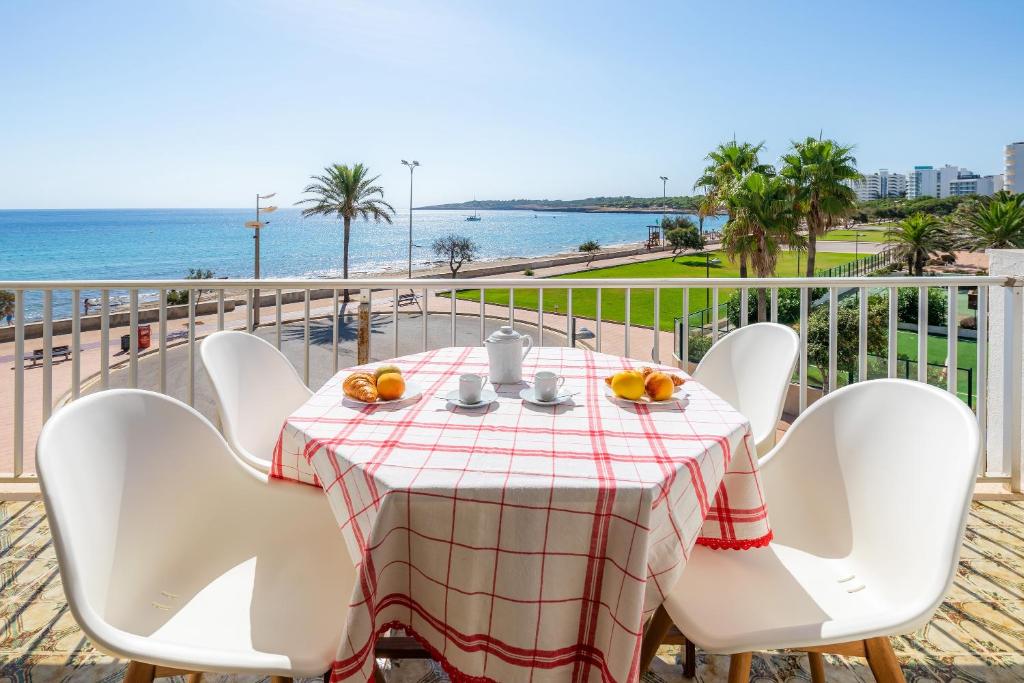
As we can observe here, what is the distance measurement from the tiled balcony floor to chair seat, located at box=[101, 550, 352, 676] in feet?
1.64

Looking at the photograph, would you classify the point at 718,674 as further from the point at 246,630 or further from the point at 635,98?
the point at 635,98

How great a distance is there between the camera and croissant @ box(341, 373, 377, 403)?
1.30 metres

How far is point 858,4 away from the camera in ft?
44.4

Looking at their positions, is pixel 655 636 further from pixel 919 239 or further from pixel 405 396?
pixel 919 239

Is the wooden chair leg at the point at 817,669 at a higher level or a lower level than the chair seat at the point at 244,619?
lower

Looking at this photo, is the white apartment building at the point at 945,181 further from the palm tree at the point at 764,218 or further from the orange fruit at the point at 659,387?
the orange fruit at the point at 659,387

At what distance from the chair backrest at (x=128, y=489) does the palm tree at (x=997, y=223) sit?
2735cm

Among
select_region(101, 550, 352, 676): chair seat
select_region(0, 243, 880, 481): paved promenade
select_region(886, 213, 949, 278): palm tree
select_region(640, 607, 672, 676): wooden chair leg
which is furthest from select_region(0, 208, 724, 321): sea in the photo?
select_region(640, 607, 672, 676): wooden chair leg

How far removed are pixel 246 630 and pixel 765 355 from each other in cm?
169

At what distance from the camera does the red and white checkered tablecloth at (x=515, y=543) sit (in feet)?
2.69

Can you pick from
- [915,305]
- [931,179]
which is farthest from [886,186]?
[915,305]

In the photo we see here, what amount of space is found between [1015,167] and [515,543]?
124 ft

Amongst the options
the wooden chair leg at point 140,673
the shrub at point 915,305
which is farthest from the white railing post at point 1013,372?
the shrub at point 915,305

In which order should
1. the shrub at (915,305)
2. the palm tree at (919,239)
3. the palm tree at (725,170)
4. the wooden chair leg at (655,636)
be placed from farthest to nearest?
the palm tree at (725,170), the palm tree at (919,239), the shrub at (915,305), the wooden chair leg at (655,636)
